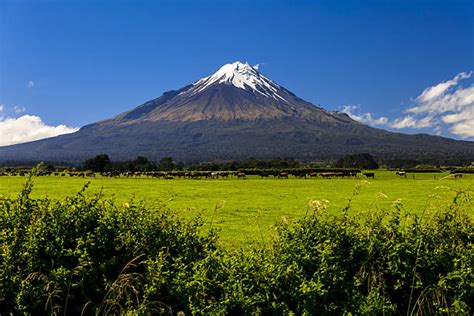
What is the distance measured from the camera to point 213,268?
223 inches

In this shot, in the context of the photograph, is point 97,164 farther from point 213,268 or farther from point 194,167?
point 213,268

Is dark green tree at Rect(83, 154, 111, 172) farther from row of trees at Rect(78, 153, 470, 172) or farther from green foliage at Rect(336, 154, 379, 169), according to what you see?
green foliage at Rect(336, 154, 379, 169)

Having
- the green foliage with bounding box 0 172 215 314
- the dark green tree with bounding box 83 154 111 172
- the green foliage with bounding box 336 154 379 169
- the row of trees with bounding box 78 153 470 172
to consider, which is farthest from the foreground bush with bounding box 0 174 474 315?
the green foliage with bounding box 336 154 379 169

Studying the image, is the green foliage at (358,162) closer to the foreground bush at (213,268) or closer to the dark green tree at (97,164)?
the dark green tree at (97,164)

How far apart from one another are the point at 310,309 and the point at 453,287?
202cm

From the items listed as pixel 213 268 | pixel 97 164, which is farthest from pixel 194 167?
pixel 213 268

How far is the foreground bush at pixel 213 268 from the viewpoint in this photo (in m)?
5.18

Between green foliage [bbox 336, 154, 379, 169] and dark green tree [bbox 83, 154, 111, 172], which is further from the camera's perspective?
green foliage [bbox 336, 154, 379, 169]

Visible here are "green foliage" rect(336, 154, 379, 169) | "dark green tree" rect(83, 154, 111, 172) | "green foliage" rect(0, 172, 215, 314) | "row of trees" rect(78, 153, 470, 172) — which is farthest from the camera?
"green foliage" rect(336, 154, 379, 169)

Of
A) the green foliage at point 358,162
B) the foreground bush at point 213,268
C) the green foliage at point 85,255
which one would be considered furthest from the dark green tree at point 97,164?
the foreground bush at point 213,268

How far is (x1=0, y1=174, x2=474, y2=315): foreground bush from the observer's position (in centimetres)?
518

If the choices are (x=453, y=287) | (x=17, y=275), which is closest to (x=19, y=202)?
(x=17, y=275)

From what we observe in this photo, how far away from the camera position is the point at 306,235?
19.2 ft

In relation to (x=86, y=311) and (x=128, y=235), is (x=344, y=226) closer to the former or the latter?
(x=128, y=235)
